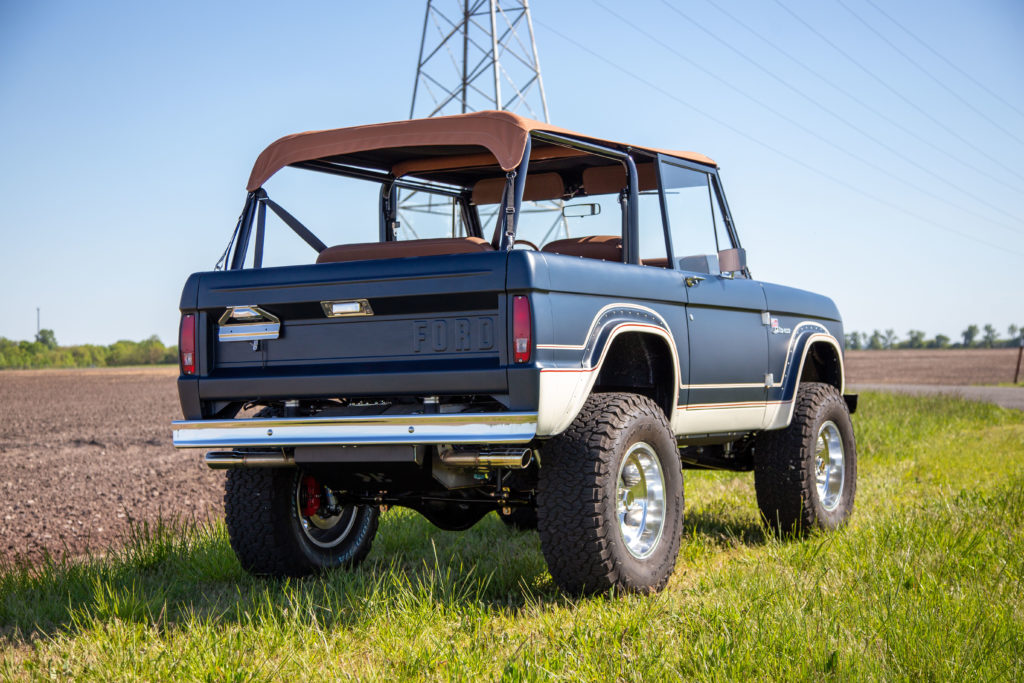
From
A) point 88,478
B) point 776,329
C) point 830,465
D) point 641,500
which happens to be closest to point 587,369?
point 641,500

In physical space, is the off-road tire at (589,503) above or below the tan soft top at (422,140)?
below

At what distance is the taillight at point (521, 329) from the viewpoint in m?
4.09

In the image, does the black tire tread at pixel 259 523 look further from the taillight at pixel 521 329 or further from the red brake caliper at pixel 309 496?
the taillight at pixel 521 329

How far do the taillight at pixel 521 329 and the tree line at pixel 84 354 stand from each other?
145 ft

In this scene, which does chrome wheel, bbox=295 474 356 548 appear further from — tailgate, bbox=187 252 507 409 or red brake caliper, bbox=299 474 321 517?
tailgate, bbox=187 252 507 409

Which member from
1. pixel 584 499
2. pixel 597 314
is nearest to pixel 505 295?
A: pixel 597 314

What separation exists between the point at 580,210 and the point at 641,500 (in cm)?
184

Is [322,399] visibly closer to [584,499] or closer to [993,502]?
[584,499]

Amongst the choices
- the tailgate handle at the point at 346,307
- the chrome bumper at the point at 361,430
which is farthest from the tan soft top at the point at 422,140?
the chrome bumper at the point at 361,430

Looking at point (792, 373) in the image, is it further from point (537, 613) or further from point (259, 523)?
point (259, 523)

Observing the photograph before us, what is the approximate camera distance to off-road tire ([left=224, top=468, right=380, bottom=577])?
520 cm

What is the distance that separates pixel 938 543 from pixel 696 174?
2.49 meters

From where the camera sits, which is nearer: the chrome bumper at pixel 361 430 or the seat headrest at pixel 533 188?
the chrome bumper at pixel 361 430

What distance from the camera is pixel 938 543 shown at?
5.35 m
